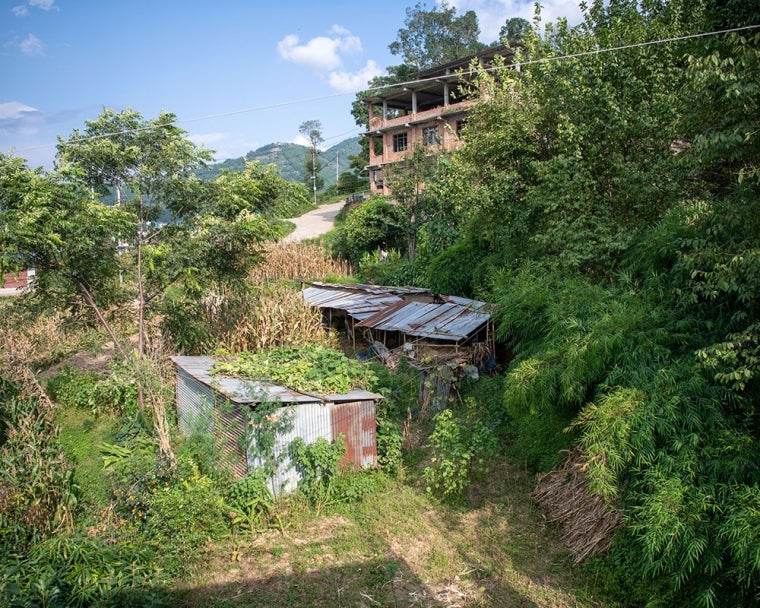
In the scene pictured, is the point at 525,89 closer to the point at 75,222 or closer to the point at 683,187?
the point at 683,187

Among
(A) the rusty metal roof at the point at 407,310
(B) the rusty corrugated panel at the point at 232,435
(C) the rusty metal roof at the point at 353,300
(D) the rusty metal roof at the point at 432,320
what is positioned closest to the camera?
(B) the rusty corrugated panel at the point at 232,435

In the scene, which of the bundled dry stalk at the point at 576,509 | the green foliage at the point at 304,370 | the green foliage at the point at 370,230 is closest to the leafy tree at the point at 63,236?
the green foliage at the point at 304,370

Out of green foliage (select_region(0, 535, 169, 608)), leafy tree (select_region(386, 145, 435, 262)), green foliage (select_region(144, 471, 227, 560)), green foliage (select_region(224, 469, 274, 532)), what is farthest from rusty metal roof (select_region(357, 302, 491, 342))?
leafy tree (select_region(386, 145, 435, 262))

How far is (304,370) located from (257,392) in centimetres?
136

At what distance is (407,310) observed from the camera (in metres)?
13.7

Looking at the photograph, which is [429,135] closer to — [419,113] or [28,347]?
[419,113]

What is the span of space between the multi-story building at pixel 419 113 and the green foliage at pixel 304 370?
20.5m

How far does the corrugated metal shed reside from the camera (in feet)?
24.8

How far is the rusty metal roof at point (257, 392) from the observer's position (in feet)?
24.8

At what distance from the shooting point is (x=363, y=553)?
22.0 feet

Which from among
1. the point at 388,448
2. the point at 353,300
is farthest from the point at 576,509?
the point at 353,300

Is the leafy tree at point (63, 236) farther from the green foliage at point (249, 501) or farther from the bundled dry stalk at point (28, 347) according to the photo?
the green foliage at point (249, 501)

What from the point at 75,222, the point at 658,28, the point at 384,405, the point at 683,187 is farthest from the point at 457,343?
the point at 75,222

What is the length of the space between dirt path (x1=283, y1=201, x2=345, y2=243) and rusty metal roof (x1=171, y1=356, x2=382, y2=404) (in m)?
23.1
